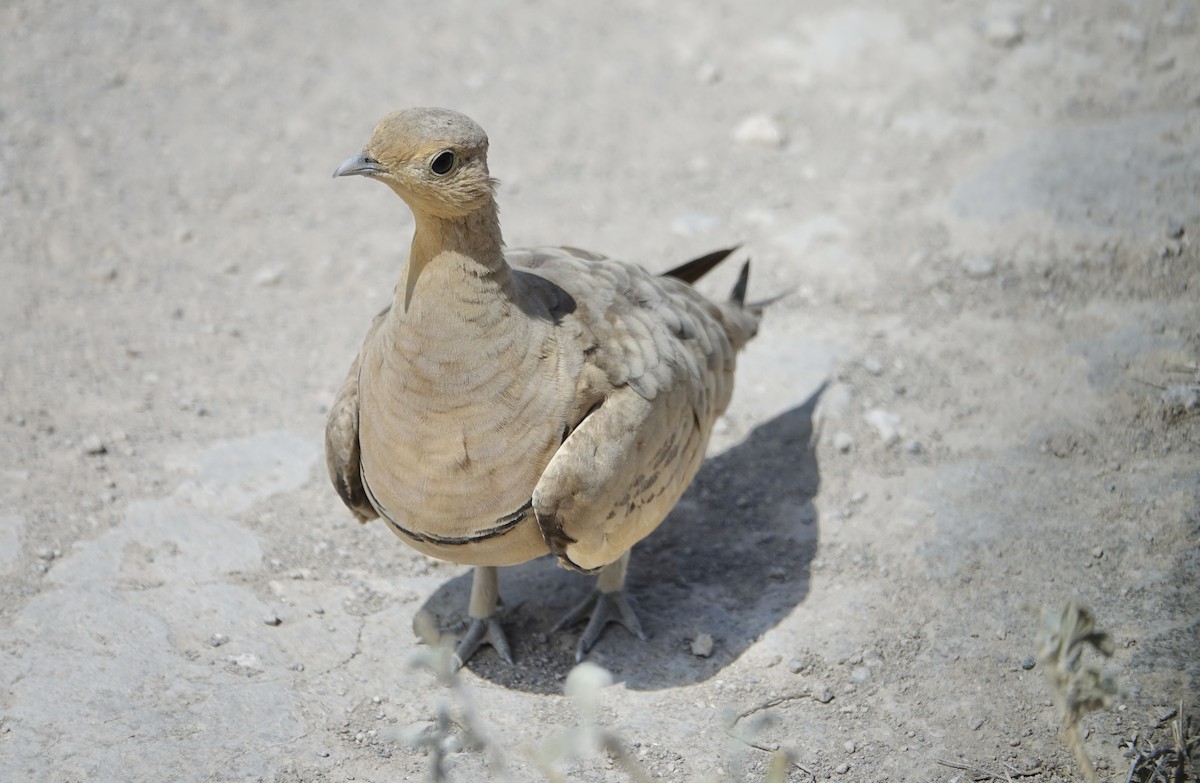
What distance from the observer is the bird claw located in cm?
477

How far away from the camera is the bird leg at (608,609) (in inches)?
191

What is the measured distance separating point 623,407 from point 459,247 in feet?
2.71

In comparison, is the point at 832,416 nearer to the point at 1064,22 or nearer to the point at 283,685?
the point at 283,685

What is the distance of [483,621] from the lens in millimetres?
4875

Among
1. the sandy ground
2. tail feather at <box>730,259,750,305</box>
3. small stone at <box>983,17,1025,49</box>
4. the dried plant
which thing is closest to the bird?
the sandy ground

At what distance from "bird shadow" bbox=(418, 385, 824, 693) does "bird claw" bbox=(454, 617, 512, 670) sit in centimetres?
5

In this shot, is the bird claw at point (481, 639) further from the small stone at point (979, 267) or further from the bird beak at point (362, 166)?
the small stone at point (979, 267)

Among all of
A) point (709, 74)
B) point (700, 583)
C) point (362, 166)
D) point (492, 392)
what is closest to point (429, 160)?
point (362, 166)

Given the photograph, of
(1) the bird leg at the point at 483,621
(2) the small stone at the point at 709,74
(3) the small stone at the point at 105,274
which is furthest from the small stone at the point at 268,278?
(2) the small stone at the point at 709,74

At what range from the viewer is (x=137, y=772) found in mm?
3922

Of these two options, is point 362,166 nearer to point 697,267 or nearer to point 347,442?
point 347,442

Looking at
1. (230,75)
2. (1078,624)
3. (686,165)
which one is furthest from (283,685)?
(230,75)

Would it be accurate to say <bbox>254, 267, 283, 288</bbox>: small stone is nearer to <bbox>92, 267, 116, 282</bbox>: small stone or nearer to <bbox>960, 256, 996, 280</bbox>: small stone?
<bbox>92, 267, 116, 282</bbox>: small stone

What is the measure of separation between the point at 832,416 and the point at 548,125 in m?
3.20
